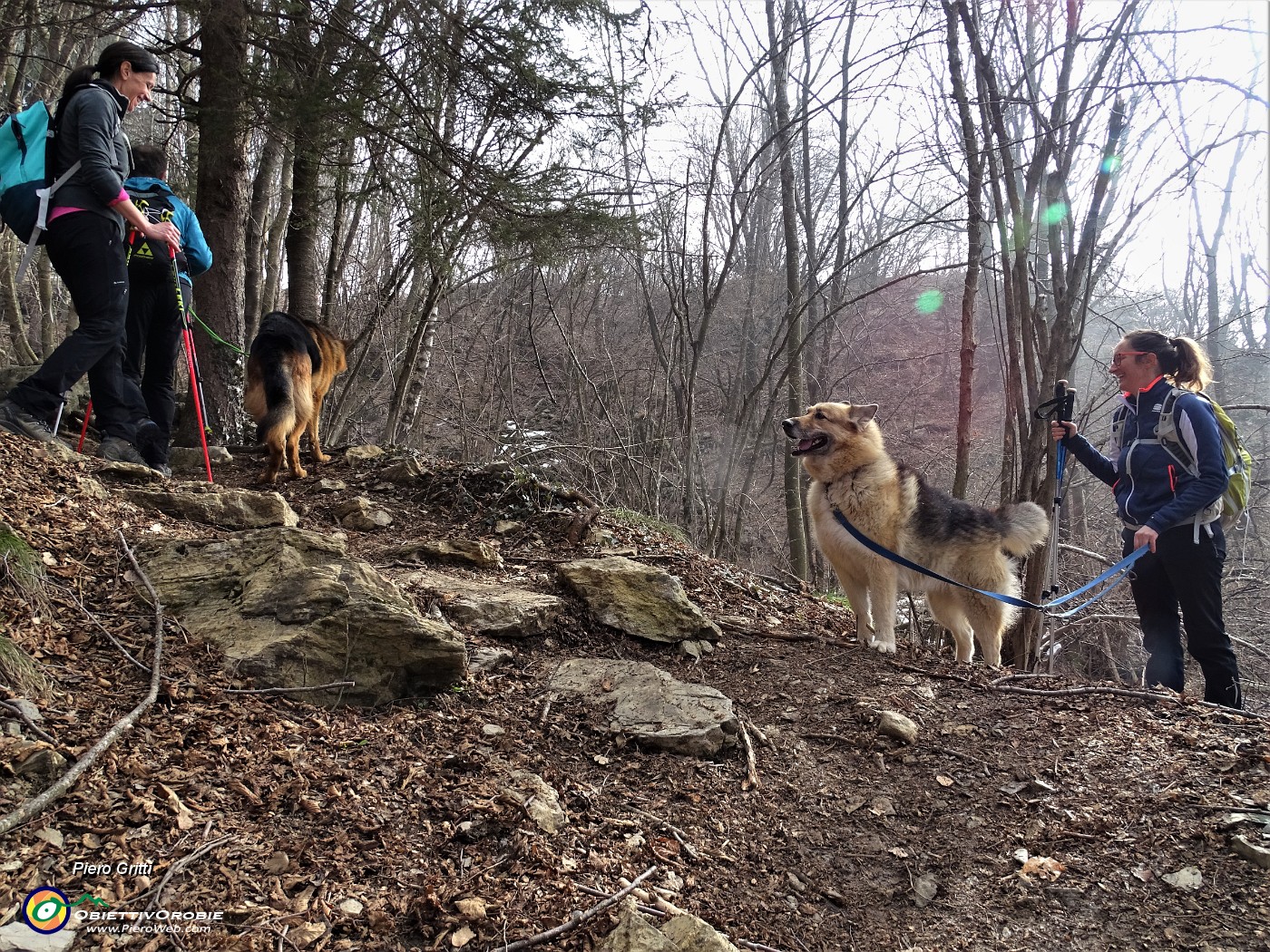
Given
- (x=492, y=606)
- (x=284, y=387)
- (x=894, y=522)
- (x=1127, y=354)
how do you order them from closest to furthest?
(x=492, y=606) → (x=1127, y=354) → (x=894, y=522) → (x=284, y=387)

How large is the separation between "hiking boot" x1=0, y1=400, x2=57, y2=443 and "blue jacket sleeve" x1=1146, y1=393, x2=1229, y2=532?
6.35 meters

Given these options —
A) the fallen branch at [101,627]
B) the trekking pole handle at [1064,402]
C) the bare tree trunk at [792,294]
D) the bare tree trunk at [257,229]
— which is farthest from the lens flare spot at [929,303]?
the fallen branch at [101,627]

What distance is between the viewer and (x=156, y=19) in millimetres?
9508

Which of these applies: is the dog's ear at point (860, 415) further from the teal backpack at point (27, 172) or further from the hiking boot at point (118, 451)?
the teal backpack at point (27, 172)

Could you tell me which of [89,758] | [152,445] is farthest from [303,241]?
[89,758]

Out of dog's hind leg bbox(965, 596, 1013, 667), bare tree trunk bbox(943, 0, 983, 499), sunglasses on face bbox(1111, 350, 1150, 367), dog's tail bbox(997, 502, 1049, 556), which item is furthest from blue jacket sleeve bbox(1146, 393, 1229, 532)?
bare tree trunk bbox(943, 0, 983, 499)

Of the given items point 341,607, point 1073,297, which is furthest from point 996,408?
point 341,607

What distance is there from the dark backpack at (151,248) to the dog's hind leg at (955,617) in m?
6.02

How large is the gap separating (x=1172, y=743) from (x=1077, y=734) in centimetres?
36

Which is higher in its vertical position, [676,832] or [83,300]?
[83,300]

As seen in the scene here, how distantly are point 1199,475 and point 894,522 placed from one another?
Answer: 5.44 feet

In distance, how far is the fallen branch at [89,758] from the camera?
1785 millimetres

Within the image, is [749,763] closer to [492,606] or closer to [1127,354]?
[492,606]

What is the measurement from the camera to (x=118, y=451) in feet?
16.4
